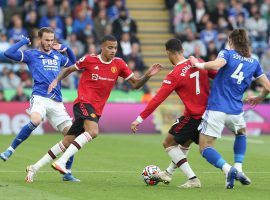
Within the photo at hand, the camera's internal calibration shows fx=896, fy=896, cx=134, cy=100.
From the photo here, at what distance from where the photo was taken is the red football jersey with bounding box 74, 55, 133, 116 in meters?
14.2

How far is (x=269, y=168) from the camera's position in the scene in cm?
1703

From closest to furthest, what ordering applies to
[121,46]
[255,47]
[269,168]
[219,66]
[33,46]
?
[219,66]
[269,168]
[33,46]
[121,46]
[255,47]

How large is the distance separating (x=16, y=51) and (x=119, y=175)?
108 inches

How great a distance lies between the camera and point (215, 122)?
13.2 metres

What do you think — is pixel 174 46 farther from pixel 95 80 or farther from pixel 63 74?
pixel 63 74

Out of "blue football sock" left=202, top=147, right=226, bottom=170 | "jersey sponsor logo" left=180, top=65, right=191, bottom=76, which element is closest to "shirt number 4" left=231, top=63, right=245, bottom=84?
"jersey sponsor logo" left=180, top=65, right=191, bottom=76

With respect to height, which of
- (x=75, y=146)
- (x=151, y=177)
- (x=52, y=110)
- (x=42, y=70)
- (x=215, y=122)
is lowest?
(x=151, y=177)

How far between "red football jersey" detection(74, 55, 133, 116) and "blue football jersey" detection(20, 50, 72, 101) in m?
1.11

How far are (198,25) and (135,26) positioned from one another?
8.24 feet

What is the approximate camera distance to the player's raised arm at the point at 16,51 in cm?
1495

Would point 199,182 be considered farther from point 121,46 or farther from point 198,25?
point 198,25

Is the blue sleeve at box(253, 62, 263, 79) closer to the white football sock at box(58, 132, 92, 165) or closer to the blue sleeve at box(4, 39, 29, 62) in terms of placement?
the white football sock at box(58, 132, 92, 165)

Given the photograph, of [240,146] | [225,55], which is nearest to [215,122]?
[240,146]

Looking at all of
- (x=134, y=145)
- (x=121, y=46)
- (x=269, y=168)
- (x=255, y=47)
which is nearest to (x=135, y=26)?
(x=121, y=46)
